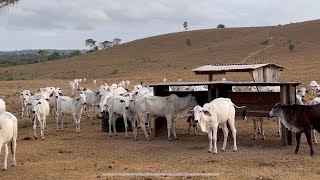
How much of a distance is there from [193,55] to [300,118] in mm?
63771

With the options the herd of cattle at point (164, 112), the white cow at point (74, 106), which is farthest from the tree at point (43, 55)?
the white cow at point (74, 106)

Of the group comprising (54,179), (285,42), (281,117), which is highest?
(285,42)

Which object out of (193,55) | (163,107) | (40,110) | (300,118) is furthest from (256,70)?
(193,55)

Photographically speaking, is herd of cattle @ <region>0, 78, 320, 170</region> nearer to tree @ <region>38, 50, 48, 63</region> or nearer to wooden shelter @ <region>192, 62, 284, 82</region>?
wooden shelter @ <region>192, 62, 284, 82</region>

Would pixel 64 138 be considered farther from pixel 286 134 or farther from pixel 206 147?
pixel 286 134

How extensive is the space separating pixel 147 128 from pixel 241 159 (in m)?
7.49

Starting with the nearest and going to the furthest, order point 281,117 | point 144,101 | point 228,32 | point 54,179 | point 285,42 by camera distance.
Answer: point 54,179 → point 281,117 → point 144,101 → point 285,42 → point 228,32

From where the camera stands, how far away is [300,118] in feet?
49.6

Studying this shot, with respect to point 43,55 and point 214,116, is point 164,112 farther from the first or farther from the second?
point 43,55

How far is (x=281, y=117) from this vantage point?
15805 mm

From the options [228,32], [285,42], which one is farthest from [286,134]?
[228,32]

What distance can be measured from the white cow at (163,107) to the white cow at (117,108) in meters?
0.48

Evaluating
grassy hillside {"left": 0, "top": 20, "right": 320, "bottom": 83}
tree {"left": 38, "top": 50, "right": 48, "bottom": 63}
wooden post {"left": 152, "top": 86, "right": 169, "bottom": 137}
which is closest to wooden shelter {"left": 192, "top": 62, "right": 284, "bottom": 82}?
wooden post {"left": 152, "top": 86, "right": 169, "bottom": 137}

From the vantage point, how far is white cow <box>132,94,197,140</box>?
62.6ft
